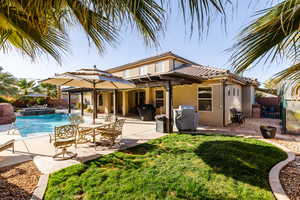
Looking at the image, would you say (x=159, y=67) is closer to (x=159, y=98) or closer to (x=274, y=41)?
(x=159, y=98)

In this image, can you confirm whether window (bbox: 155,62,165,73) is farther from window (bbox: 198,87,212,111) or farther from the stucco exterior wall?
the stucco exterior wall

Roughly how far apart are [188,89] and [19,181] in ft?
34.5

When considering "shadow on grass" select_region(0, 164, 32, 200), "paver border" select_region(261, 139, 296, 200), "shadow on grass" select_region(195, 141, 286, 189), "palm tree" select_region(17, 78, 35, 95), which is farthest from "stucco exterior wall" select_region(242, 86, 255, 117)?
"palm tree" select_region(17, 78, 35, 95)

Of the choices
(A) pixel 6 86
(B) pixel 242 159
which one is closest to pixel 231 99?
(B) pixel 242 159

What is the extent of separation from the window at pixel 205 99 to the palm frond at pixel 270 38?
9.58 m

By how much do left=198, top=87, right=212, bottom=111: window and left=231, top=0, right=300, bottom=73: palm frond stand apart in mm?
9583

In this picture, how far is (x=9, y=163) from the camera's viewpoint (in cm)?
399

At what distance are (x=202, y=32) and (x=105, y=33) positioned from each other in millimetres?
1048

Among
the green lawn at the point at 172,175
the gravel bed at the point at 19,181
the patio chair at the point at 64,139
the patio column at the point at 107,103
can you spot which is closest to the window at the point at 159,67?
the patio column at the point at 107,103

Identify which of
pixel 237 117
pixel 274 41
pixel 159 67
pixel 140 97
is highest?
pixel 159 67

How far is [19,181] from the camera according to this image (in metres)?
3.18

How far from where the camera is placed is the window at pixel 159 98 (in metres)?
13.3

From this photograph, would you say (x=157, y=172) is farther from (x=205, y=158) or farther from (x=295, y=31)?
(x=295, y=31)

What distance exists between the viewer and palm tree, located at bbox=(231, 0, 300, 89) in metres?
0.97
